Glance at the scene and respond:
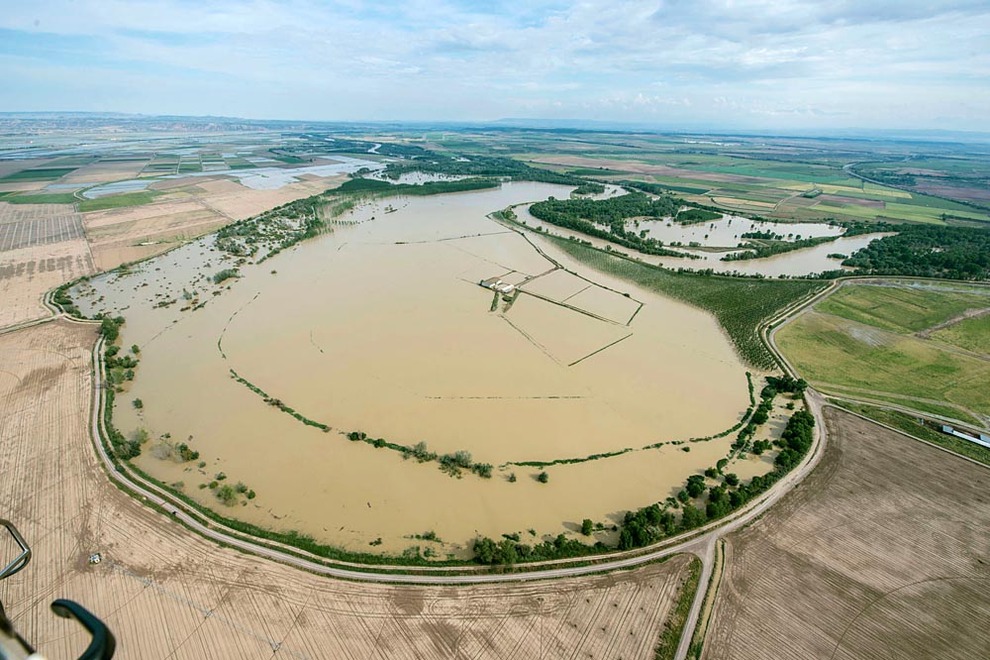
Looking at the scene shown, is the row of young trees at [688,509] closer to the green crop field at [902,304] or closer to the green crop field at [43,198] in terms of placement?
the green crop field at [902,304]

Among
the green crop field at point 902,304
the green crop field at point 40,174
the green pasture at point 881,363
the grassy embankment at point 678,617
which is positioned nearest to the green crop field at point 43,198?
the green crop field at point 40,174

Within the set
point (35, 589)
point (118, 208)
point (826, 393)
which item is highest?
point (118, 208)

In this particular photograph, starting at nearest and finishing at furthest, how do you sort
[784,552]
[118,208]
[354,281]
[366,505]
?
[784,552] → [366,505] → [354,281] → [118,208]

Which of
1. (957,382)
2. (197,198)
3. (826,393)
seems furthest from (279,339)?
(197,198)

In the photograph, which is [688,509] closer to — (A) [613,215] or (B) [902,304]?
(B) [902,304]

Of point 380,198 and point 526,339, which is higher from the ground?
point 380,198

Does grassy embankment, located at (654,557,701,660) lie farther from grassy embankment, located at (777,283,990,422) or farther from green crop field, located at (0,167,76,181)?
green crop field, located at (0,167,76,181)

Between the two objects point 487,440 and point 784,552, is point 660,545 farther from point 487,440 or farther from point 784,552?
point 487,440
